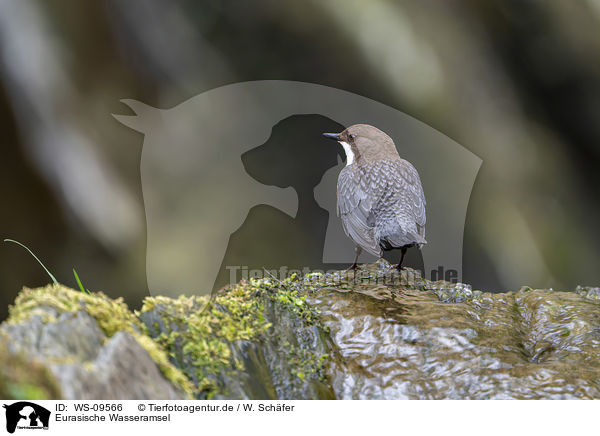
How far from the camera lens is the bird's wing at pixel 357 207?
262 cm

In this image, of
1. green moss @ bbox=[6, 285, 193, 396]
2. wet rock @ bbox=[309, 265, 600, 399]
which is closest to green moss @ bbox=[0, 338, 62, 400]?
green moss @ bbox=[6, 285, 193, 396]

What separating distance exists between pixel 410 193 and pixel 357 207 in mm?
332

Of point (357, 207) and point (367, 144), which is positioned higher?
point (367, 144)

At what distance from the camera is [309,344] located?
190 centimetres

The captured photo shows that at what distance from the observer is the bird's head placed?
3039mm

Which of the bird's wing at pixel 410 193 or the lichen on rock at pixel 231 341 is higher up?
the bird's wing at pixel 410 193

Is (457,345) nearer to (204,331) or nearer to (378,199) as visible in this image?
(204,331)

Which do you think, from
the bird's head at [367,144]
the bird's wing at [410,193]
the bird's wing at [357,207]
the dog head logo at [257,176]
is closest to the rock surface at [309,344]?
the bird's wing at [357,207]

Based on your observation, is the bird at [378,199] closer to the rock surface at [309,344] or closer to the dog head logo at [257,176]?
the rock surface at [309,344]

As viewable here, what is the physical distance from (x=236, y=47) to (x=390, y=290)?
2677 millimetres

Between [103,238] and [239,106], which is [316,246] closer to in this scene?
[239,106]

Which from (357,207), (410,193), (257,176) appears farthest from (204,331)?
(257,176)
